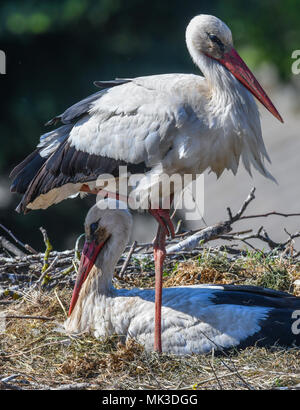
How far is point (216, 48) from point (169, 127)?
58cm

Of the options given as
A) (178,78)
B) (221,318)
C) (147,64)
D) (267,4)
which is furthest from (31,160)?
(267,4)

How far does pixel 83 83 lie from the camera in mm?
8625

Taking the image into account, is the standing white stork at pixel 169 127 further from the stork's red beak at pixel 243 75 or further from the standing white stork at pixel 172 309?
the standing white stork at pixel 172 309

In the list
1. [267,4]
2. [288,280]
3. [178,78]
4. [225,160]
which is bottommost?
[288,280]

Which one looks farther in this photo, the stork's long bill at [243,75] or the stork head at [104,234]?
the stork head at [104,234]

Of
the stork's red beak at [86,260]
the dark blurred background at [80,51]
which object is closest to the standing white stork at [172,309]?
the stork's red beak at [86,260]

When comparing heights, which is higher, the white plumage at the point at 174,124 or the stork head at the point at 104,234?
the white plumage at the point at 174,124

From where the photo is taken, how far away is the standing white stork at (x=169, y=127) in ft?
14.9

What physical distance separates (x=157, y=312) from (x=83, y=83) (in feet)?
14.9

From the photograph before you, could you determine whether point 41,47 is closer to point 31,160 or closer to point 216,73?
point 31,160

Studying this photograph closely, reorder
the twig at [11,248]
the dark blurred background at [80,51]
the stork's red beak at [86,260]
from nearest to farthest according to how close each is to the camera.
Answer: the stork's red beak at [86,260] → the twig at [11,248] → the dark blurred background at [80,51]

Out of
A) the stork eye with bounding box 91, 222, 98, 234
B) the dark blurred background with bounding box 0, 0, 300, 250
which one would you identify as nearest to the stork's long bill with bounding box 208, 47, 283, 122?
the stork eye with bounding box 91, 222, 98, 234

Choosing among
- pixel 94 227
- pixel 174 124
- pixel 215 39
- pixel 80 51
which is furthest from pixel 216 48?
pixel 80 51
